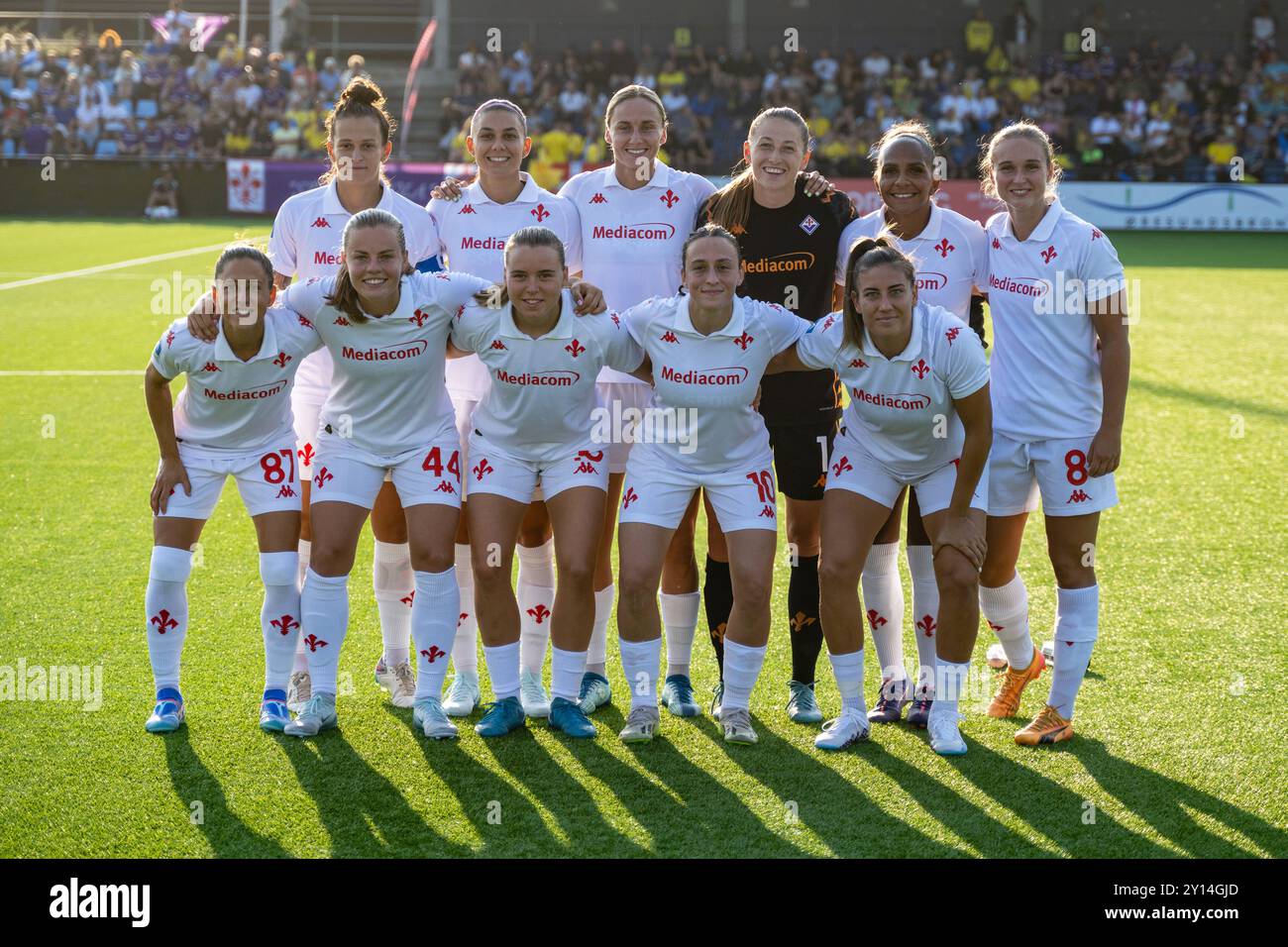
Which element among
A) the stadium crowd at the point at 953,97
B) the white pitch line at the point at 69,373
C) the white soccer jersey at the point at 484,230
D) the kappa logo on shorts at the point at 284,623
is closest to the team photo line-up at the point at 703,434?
the kappa logo on shorts at the point at 284,623

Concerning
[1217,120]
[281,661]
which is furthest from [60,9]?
[281,661]

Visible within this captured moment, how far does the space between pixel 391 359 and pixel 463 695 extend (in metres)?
1.30

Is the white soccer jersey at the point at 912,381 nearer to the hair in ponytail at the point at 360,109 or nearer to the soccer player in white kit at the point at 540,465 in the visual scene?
the soccer player in white kit at the point at 540,465

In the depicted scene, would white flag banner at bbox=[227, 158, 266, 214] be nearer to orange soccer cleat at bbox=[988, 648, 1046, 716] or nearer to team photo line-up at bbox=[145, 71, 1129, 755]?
team photo line-up at bbox=[145, 71, 1129, 755]

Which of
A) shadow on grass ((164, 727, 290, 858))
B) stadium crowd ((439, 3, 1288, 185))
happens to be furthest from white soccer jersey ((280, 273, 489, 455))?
stadium crowd ((439, 3, 1288, 185))

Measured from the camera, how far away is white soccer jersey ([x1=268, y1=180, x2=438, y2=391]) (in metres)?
5.30

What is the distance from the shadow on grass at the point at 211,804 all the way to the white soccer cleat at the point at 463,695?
93 cm

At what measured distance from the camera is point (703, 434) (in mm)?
4828

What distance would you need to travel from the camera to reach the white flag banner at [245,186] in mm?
24922

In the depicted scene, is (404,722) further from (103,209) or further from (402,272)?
(103,209)

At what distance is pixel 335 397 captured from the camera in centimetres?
495

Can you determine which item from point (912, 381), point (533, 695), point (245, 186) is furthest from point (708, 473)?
point (245, 186)

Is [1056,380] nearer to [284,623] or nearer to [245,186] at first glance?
[284,623]

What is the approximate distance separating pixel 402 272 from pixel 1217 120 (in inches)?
1007
